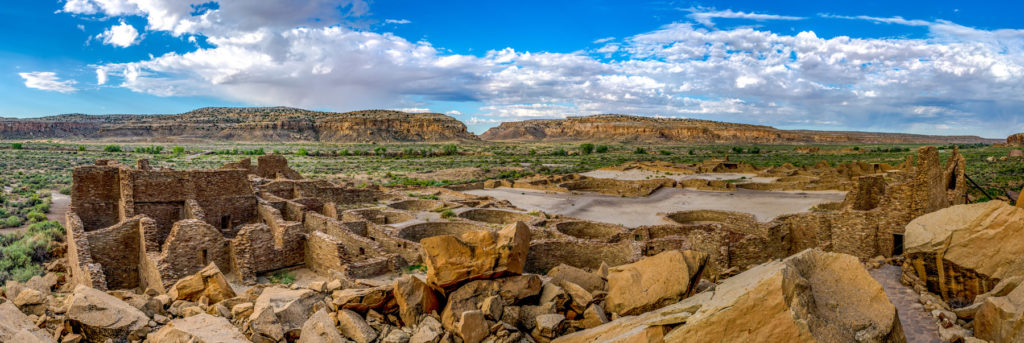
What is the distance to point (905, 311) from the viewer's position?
823cm

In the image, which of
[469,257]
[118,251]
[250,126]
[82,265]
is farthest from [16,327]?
[250,126]

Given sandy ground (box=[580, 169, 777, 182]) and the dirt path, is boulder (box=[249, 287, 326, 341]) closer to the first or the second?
the dirt path

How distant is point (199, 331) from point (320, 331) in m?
1.47

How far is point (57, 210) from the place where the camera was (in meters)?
23.2

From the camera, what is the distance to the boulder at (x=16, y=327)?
559 cm

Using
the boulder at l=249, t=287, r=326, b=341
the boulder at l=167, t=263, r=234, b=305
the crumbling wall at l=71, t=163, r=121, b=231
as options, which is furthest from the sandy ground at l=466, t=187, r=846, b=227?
the crumbling wall at l=71, t=163, r=121, b=231

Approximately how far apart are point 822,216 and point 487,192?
79.1 ft

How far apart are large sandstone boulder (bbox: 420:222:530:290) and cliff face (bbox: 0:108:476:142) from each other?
127350 millimetres

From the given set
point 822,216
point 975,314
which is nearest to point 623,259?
point 822,216

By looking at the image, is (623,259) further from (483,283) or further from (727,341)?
(727,341)

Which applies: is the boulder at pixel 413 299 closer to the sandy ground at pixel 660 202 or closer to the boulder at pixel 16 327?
the boulder at pixel 16 327

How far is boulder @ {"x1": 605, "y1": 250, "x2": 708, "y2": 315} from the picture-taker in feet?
21.1

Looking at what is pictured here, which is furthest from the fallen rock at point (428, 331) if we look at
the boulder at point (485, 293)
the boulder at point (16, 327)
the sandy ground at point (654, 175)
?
the sandy ground at point (654, 175)

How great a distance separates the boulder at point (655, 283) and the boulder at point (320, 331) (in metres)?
3.55
